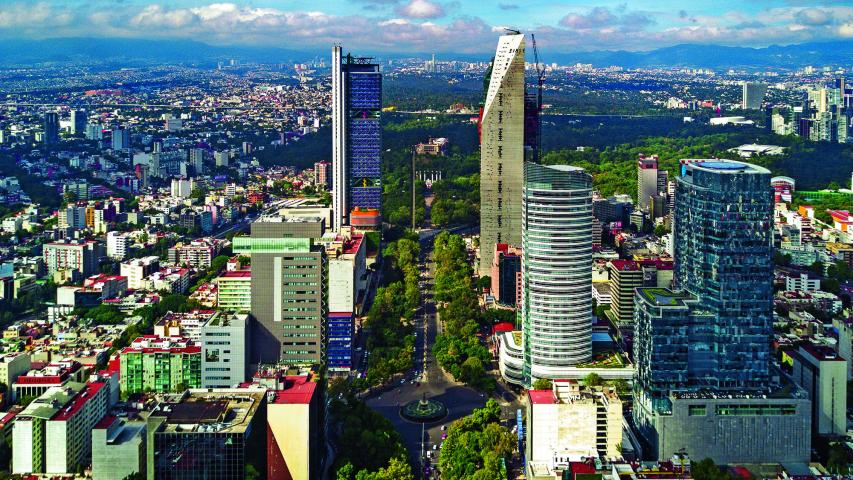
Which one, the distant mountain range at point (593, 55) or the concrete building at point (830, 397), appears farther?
the distant mountain range at point (593, 55)

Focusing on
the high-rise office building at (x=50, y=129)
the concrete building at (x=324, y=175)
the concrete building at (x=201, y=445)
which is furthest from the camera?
the high-rise office building at (x=50, y=129)

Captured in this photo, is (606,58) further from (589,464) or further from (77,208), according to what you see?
(589,464)

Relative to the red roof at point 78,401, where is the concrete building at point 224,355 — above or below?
above

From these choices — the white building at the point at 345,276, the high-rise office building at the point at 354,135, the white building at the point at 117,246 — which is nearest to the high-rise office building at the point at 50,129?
the white building at the point at 117,246

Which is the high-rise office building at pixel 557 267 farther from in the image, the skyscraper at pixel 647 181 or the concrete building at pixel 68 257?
the skyscraper at pixel 647 181

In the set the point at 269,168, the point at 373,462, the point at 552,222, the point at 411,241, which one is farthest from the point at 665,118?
the point at 373,462

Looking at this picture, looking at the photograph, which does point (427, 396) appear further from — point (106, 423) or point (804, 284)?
point (804, 284)

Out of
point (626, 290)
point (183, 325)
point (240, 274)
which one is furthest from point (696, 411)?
point (240, 274)
